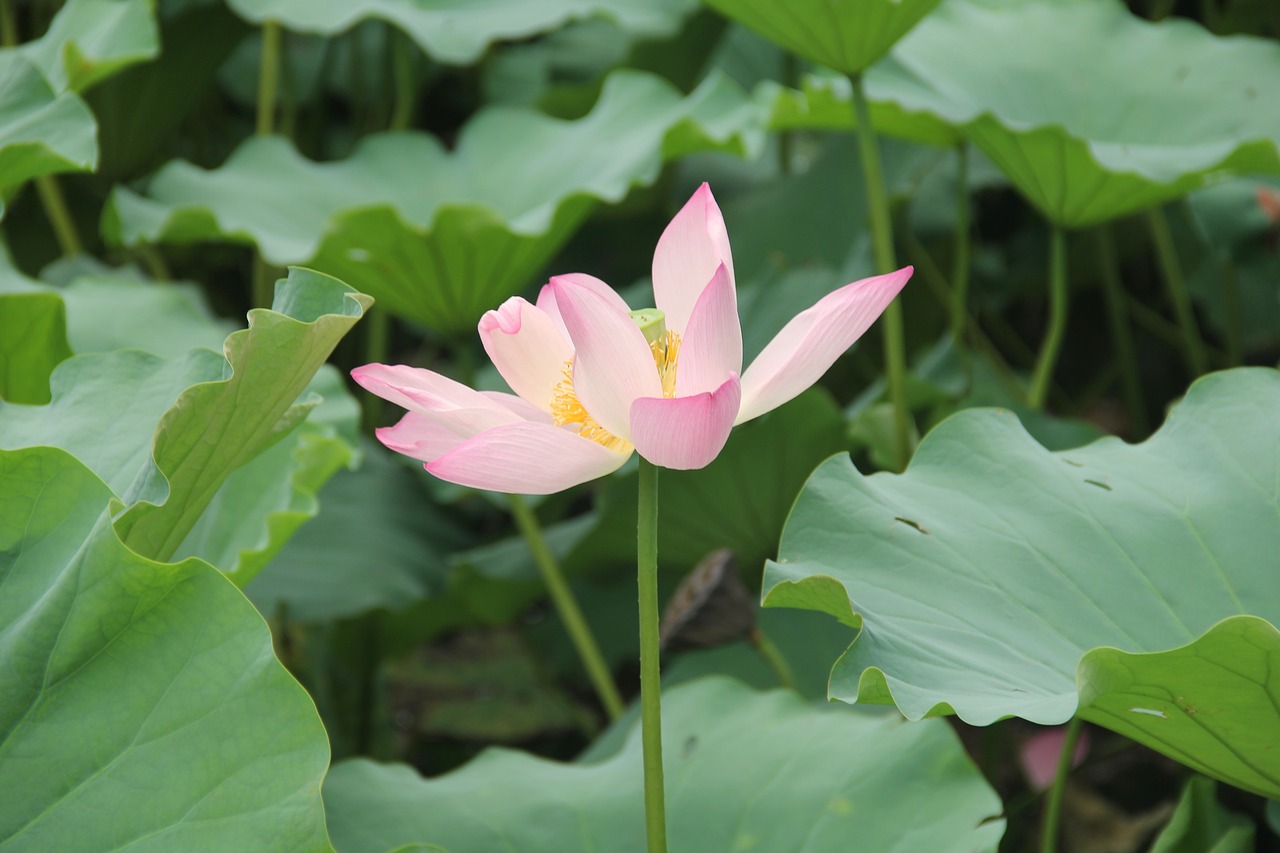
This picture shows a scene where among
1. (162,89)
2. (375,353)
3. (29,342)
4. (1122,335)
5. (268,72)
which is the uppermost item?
(29,342)

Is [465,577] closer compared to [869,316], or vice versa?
[869,316]

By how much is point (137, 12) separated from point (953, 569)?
1.09 metres

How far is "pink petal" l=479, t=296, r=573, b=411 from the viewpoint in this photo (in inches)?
24.0

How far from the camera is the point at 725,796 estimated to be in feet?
2.80

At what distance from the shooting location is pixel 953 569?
758 millimetres

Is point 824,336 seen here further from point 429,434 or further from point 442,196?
point 442,196

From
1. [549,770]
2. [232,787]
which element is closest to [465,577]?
Answer: [549,770]

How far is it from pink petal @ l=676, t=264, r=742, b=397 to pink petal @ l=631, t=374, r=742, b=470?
22 millimetres

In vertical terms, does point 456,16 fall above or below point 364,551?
above

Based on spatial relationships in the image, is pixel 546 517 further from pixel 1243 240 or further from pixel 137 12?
pixel 1243 240

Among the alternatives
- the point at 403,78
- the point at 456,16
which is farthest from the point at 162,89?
the point at 456,16

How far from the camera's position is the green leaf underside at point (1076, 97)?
121 centimetres

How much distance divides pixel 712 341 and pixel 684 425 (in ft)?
0.16

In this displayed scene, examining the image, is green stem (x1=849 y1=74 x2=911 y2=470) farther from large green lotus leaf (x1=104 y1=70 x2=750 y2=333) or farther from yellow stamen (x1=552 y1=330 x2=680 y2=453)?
yellow stamen (x1=552 y1=330 x2=680 y2=453)
